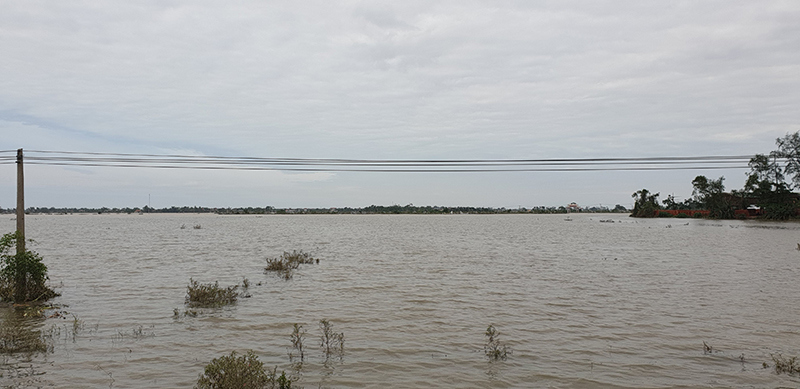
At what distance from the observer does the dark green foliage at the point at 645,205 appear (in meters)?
148

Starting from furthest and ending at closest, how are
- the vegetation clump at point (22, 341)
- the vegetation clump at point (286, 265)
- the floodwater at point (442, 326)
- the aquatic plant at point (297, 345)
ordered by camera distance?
the vegetation clump at point (286, 265) < the vegetation clump at point (22, 341) < the aquatic plant at point (297, 345) < the floodwater at point (442, 326)

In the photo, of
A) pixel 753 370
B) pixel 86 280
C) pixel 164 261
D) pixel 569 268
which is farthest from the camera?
pixel 164 261

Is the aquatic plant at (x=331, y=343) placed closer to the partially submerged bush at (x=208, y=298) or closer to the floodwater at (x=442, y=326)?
the floodwater at (x=442, y=326)

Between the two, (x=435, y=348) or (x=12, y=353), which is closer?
(x=12, y=353)

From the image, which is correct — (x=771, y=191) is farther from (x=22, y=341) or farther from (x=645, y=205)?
(x=22, y=341)

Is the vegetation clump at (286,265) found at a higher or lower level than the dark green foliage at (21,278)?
lower

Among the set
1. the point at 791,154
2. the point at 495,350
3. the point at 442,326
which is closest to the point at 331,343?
the point at 442,326

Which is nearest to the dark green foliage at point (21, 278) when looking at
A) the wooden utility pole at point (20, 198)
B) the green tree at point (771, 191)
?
the wooden utility pole at point (20, 198)

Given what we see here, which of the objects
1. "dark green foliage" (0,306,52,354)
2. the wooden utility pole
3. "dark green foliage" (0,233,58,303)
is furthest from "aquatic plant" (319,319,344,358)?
the wooden utility pole

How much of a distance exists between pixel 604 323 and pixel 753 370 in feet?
13.8

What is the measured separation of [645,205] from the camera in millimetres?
150250

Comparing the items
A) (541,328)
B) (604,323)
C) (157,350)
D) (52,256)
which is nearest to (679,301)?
(604,323)

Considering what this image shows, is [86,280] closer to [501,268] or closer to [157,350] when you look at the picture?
[157,350]

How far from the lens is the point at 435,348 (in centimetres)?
1111
